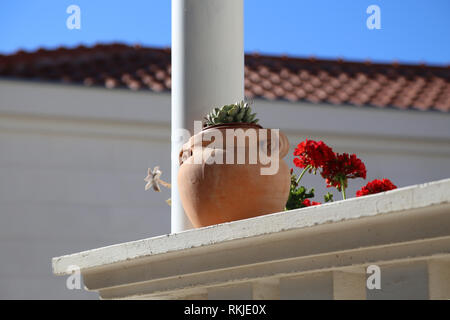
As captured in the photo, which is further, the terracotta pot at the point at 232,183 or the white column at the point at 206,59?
the white column at the point at 206,59

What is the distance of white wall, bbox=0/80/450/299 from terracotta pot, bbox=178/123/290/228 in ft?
22.2

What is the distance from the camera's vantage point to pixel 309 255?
234cm

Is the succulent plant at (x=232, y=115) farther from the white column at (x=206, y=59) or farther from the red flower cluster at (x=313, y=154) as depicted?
the red flower cluster at (x=313, y=154)

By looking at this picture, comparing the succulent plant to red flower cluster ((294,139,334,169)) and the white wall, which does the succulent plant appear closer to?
red flower cluster ((294,139,334,169))

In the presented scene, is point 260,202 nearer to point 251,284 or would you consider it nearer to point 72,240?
point 251,284

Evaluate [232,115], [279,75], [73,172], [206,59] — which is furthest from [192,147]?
[279,75]

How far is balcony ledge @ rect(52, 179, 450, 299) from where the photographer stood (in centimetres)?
204

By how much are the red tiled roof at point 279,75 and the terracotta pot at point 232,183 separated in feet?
23.8

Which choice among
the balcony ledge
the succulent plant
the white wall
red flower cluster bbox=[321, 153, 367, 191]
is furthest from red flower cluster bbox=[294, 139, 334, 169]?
the white wall

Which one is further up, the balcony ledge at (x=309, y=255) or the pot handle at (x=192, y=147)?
the pot handle at (x=192, y=147)

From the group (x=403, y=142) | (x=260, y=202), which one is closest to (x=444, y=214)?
(x=260, y=202)

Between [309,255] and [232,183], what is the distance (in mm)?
729

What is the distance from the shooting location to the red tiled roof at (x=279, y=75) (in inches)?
417

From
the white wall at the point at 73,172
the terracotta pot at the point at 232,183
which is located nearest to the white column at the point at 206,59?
the terracotta pot at the point at 232,183
